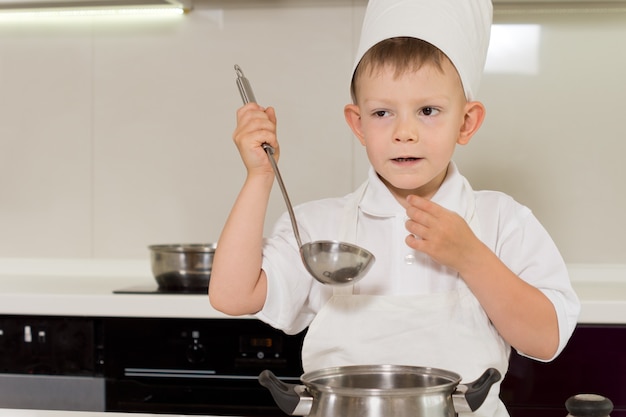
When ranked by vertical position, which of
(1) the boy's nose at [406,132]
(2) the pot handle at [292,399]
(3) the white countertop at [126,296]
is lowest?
(2) the pot handle at [292,399]

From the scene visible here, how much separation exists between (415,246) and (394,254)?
174 mm

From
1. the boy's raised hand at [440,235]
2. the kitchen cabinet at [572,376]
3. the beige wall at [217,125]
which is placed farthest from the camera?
the beige wall at [217,125]

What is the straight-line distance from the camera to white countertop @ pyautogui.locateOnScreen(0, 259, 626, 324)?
1.72 metres

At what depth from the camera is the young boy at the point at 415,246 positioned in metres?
0.99

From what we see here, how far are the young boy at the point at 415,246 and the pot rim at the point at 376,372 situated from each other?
0.68 feet

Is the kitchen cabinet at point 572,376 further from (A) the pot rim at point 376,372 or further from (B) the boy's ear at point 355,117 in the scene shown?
(A) the pot rim at point 376,372

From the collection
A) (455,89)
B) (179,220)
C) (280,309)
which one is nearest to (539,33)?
(179,220)

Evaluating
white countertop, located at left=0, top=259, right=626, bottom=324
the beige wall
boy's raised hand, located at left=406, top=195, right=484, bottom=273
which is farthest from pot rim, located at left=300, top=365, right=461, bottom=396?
the beige wall

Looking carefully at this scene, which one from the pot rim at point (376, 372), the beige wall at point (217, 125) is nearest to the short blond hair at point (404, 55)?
the pot rim at point (376, 372)

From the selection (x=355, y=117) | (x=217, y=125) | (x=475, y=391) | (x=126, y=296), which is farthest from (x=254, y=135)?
(x=217, y=125)

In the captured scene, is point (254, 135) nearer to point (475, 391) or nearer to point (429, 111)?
point (429, 111)

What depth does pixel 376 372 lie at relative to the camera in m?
0.78

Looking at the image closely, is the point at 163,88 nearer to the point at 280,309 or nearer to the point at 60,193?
the point at 60,193

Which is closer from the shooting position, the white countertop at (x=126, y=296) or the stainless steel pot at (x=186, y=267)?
the white countertop at (x=126, y=296)
